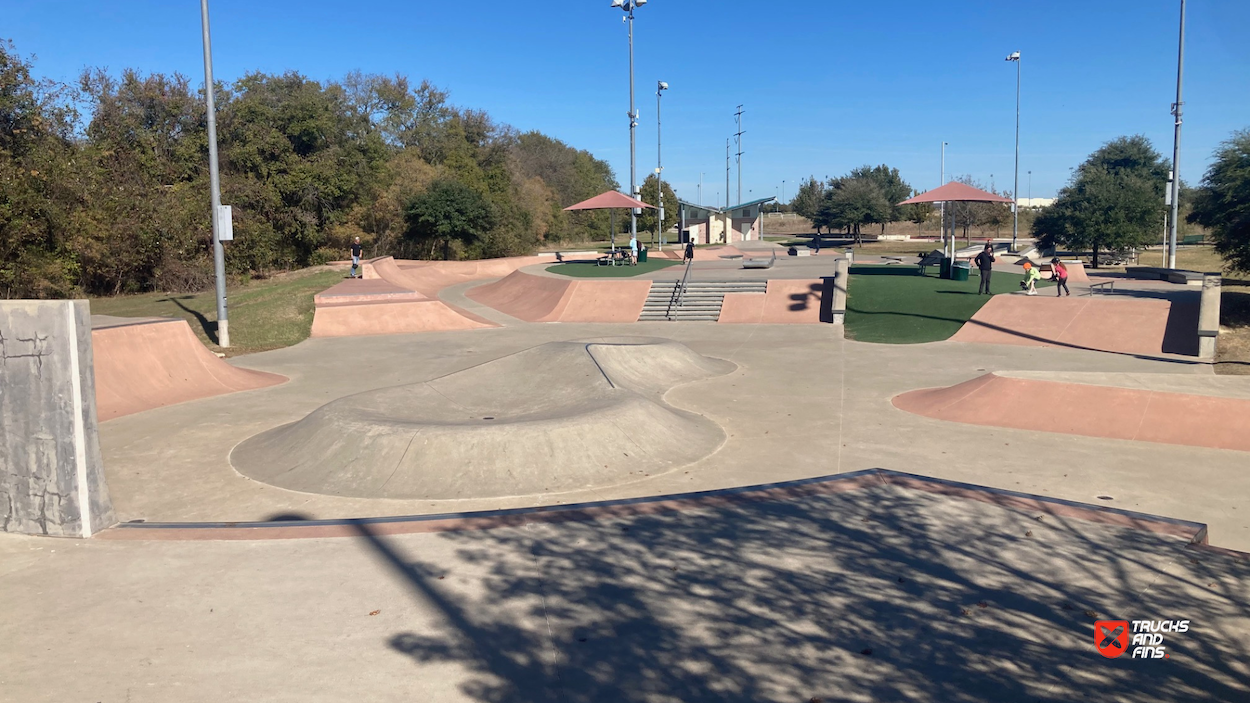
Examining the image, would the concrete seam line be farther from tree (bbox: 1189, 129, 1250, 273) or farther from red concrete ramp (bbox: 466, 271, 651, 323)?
tree (bbox: 1189, 129, 1250, 273)

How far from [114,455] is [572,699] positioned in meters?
9.02

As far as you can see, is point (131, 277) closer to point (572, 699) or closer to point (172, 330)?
point (172, 330)

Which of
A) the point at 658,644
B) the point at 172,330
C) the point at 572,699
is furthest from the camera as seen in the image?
the point at 172,330

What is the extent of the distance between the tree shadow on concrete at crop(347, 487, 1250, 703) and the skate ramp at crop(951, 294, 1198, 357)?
12.5 meters

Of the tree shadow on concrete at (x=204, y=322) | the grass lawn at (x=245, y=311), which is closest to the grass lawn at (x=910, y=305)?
the grass lawn at (x=245, y=311)

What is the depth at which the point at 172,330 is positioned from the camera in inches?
595

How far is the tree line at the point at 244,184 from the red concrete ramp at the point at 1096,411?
24574 millimetres

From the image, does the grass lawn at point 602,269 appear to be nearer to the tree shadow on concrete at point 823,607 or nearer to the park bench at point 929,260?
the park bench at point 929,260

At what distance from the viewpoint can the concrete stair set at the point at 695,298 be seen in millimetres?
24234

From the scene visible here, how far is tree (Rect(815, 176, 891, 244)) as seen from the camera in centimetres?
6278

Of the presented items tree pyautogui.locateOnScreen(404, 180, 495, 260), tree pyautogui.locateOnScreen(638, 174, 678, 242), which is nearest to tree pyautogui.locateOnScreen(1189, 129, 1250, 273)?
tree pyautogui.locateOnScreen(404, 180, 495, 260)

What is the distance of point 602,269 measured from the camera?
106 feet

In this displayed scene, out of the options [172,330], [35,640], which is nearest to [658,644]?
[35,640]

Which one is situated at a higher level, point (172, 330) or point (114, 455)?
point (172, 330)
